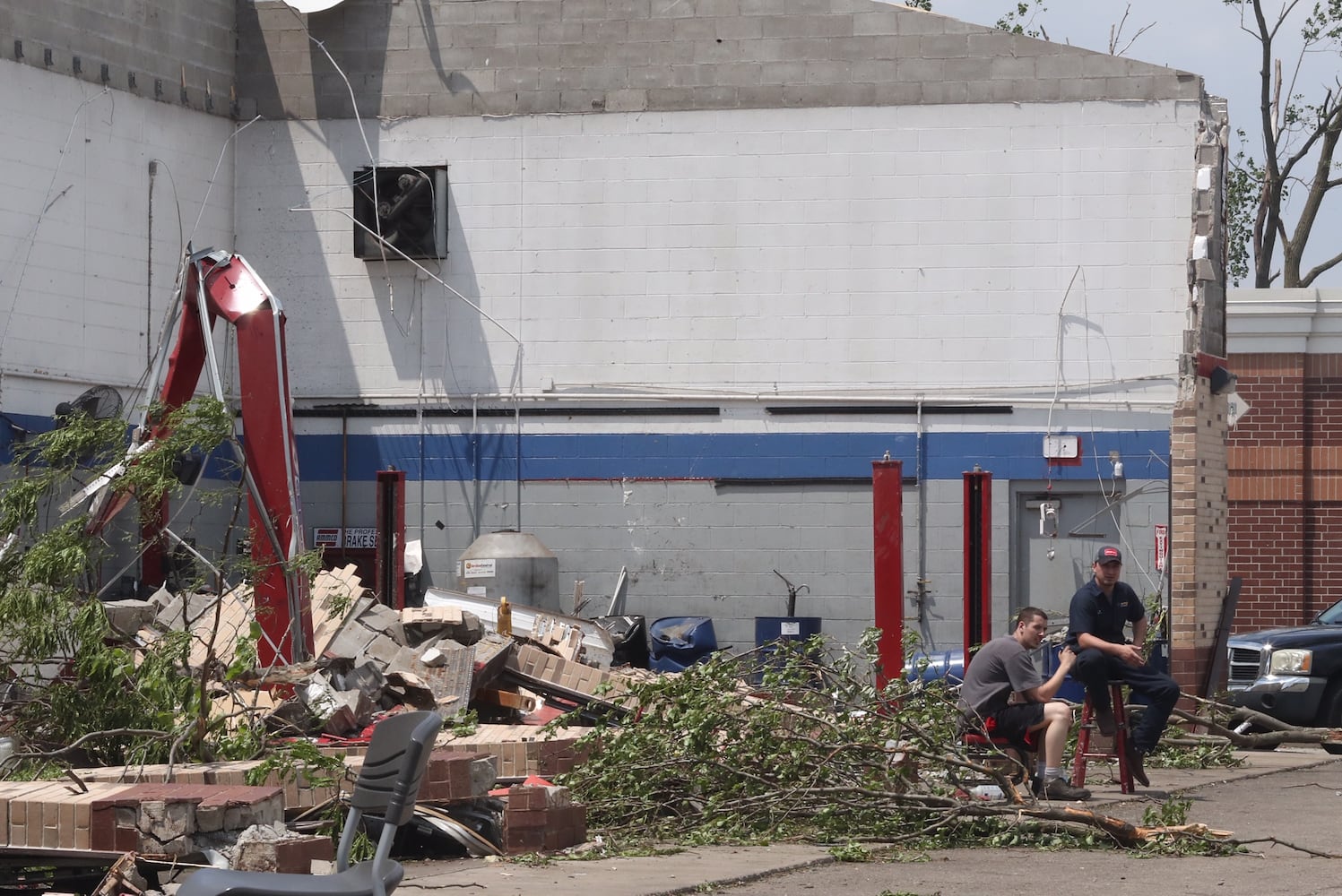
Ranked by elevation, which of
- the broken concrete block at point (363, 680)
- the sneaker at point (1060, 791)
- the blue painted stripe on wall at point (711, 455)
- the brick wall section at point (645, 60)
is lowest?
the sneaker at point (1060, 791)

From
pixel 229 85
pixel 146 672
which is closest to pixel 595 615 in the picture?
pixel 229 85

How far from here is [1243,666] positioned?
1883 centimetres

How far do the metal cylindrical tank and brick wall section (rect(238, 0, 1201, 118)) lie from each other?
4.87 metres

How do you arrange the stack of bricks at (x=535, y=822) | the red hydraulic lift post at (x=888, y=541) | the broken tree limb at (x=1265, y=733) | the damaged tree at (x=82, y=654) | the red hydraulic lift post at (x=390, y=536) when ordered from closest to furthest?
the stack of bricks at (x=535, y=822), the damaged tree at (x=82, y=654), the broken tree limb at (x=1265, y=733), the red hydraulic lift post at (x=888, y=541), the red hydraulic lift post at (x=390, y=536)

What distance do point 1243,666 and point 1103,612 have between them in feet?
24.4

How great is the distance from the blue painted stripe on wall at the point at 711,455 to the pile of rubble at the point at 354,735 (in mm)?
2514

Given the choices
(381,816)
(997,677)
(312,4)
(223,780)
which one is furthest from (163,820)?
(312,4)

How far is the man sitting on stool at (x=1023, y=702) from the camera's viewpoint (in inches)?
445

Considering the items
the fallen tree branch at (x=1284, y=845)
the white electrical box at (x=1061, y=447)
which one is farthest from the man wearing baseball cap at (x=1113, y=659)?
the white electrical box at (x=1061, y=447)

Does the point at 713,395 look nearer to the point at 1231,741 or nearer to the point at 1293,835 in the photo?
the point at 1231,741

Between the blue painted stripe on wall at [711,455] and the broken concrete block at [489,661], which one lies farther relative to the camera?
the blue painted stripe on wall at [711,455]

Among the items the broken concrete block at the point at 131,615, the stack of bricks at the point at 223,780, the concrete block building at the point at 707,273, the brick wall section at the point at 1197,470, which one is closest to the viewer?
the stack of bricks at the point at 223,780

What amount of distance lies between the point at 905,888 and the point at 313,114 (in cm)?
1416

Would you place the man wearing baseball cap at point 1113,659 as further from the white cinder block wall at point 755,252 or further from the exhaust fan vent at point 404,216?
the exhaust fan vent at point 404,216
